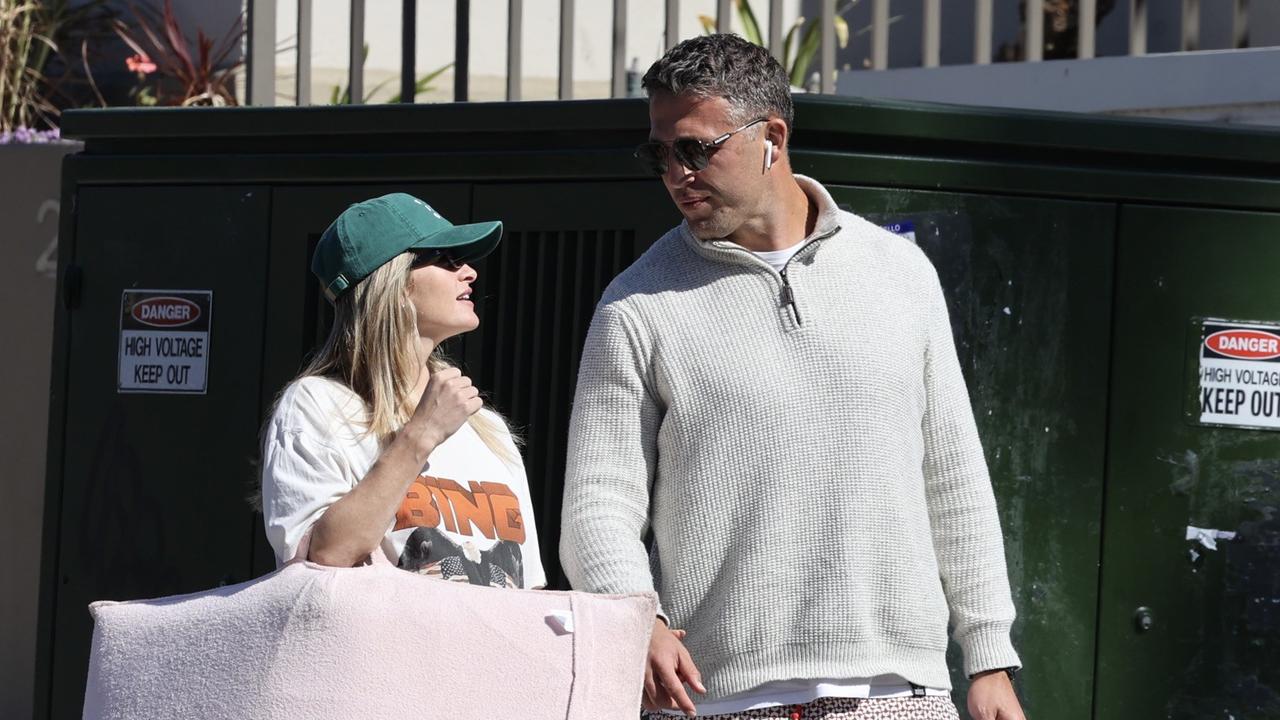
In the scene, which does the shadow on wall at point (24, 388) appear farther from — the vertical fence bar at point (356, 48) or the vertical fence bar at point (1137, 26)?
the vertical fence bar at point (1137, 26)


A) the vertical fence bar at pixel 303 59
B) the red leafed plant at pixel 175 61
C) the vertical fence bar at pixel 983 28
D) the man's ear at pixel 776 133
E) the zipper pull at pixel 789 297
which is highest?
the red leafed plant at pixel 175 61

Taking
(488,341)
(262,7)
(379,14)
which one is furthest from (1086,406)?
(379,14)

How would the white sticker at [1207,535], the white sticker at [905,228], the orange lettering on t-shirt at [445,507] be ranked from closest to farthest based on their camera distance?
the orange lettering on t-shirt at [445,507] → the white sticker at [905,228] → the white sticker at [1207,535]

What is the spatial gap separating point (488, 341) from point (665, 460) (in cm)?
112

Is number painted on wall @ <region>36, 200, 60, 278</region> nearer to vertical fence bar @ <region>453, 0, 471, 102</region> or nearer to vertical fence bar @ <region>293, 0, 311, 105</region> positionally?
vertical fence bar @ <region>293, 0, 311, 105</region>

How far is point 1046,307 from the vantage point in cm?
371

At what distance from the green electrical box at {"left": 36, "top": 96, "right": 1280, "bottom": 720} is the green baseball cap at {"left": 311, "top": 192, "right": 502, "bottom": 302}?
3.09 feet

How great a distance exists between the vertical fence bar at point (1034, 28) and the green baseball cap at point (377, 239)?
328 cm

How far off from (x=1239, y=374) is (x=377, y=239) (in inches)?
82.8

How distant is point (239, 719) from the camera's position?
2.32 m

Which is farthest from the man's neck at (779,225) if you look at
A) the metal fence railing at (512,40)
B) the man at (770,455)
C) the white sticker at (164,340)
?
the metal fence railing at (512,40)

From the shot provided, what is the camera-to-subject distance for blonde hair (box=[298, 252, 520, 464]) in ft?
8.60

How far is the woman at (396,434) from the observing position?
240cm

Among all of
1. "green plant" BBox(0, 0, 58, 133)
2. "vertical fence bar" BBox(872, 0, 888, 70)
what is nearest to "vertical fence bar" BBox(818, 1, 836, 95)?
"vertical fence bar" BBox(872, 0, 888, 70)
